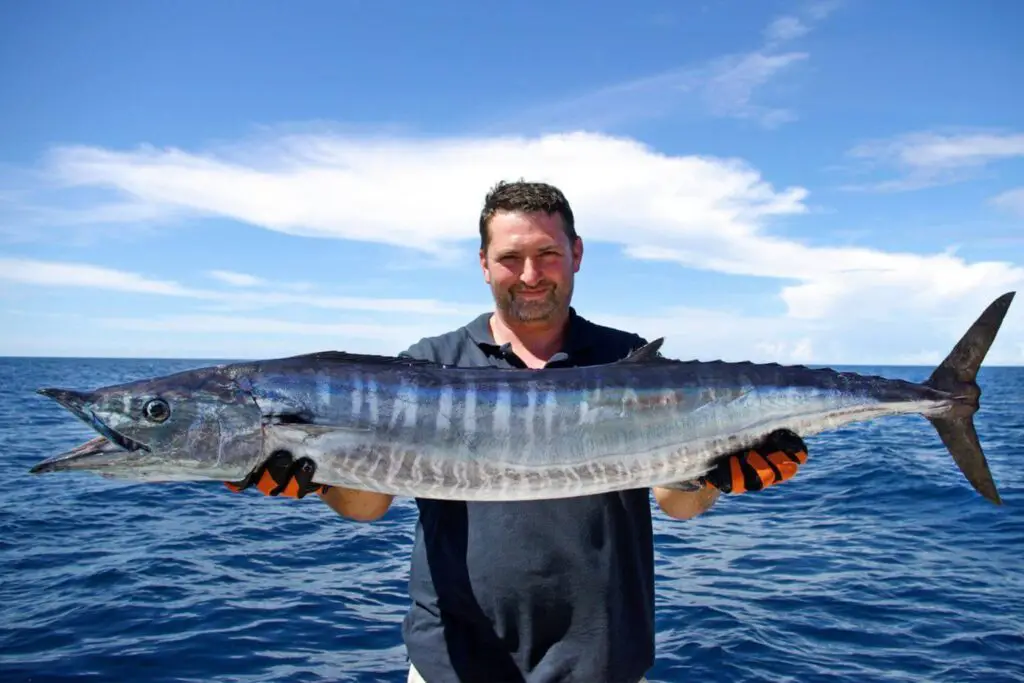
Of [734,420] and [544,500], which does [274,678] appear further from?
[734,420]

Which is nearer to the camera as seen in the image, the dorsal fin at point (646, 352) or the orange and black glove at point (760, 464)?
the orange and black glove at point (760, 464)

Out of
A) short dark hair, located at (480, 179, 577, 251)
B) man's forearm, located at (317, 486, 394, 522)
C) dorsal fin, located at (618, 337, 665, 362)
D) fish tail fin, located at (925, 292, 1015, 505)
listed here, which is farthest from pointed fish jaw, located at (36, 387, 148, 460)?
fish tail fin, located at (925, 292, 1015, 505)

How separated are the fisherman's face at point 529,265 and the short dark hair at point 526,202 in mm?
37

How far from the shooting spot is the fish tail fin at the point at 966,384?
376 cm

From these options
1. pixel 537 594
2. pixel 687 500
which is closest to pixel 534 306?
pixel 687 500

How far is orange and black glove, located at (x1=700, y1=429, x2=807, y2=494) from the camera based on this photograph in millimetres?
3426

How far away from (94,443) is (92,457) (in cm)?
12

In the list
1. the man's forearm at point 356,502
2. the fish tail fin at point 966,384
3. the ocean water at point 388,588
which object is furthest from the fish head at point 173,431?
the ocean water at point 388,588

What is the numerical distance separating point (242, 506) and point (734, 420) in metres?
11.9

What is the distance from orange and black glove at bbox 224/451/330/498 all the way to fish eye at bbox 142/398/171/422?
393mm

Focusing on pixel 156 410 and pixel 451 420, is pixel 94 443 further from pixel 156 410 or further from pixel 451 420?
pixel 451 420

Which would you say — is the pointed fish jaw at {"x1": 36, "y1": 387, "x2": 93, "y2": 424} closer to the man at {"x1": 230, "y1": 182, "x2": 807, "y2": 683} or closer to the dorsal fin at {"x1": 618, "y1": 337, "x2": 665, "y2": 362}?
the man at {"x1": 230, "y1": 182, "x2": 807, "y2": 683}

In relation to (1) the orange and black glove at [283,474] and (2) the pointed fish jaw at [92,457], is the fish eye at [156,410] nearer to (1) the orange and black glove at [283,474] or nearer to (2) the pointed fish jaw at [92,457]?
(2) the pointed fish jaw at [92,457]

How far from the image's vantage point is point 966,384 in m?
3.81
